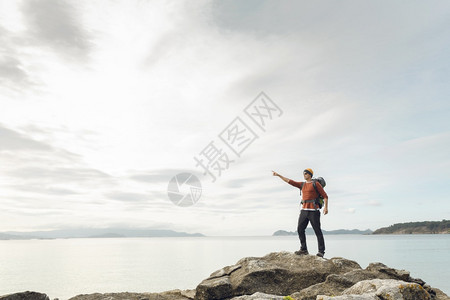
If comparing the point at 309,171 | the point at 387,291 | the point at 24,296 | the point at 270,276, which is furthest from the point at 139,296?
the point at 309,171

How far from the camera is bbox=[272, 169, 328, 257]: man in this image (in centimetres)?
1473

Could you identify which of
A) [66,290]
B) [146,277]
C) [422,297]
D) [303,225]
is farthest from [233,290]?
[146,277]

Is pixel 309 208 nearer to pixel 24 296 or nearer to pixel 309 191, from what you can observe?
pixel 309 191

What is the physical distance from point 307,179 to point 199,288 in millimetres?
6688

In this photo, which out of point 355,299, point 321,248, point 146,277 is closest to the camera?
point 355,299

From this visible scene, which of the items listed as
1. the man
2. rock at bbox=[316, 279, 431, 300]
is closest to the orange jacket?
the man

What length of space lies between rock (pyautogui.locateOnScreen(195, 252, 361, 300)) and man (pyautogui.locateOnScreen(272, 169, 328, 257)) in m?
0.95

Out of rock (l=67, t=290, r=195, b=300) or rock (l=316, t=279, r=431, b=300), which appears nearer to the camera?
rock (l=316, t=279, r=431, b=300)

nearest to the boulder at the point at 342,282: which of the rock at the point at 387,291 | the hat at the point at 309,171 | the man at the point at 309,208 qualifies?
the rock at the point at 387,291

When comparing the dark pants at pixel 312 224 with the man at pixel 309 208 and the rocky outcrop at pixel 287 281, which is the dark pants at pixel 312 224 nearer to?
the man at pixel 309 208

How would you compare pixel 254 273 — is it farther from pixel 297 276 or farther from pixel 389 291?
pixel 389 291

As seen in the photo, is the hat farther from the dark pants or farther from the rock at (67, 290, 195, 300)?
the rock at (67, 290, 195, 300)

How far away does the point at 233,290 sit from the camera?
12016 mm

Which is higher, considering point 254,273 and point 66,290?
point 254,273
